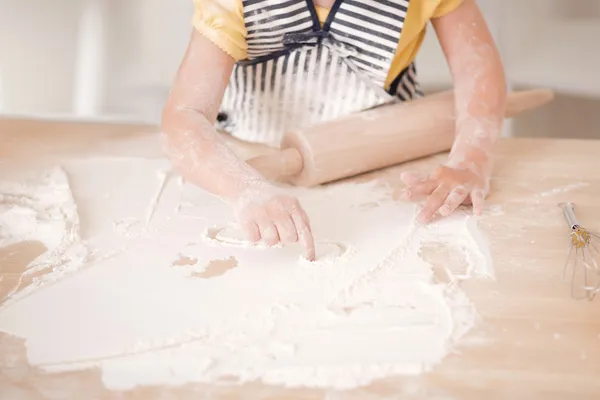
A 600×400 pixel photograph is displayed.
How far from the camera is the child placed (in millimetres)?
794

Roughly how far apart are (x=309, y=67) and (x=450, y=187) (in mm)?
283

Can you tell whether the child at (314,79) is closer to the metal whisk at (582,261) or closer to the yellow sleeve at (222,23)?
the yellow sleeve at (222,23)

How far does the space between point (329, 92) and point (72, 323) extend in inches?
20.5

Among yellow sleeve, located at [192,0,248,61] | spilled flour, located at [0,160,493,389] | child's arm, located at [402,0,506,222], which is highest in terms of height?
yellow sleeve, located at [192,0,248,61]

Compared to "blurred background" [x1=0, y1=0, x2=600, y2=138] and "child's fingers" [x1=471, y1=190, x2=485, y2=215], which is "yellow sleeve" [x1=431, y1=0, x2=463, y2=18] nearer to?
"child's fingers" [x1=471, y1=190, x2=485, y2=215]

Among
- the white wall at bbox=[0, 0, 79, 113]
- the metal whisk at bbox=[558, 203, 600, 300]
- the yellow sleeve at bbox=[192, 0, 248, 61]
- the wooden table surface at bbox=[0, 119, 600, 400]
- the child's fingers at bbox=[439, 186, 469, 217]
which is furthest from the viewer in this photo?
the white wall at bbox=[0, 0, 79, 113]

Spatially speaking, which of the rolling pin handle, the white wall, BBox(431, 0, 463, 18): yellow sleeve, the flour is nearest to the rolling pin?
the rolling pin handle

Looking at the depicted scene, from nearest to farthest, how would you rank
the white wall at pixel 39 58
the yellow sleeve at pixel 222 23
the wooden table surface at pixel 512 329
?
the wooden table surface at pixel 512 329 → the yellow sleeve at pixel 222 23 → the white wall at pixel 39 58

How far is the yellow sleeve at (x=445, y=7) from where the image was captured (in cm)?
93

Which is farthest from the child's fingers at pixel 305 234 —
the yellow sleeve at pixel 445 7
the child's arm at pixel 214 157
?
the yellow sleeve at pixel 445 7

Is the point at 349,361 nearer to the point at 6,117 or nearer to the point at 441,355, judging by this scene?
the point at 441,355

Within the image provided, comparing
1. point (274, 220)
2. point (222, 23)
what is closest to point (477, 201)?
point (274, 220)

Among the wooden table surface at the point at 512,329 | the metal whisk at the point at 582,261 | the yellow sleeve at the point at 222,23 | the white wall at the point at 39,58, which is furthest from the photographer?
the white wall at the point at 39,58

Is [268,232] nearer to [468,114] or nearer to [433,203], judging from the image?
[433,203]
